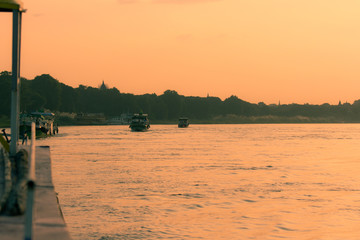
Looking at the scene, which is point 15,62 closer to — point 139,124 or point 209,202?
point 209,202

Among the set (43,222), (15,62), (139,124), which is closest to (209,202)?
(15,62)

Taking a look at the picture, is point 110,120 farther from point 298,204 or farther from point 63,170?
point 298,204

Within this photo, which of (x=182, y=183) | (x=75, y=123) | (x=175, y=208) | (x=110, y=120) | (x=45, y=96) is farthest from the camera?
(x=110, y=120)

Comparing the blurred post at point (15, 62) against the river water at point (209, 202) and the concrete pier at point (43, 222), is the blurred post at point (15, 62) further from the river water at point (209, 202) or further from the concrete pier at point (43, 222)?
the concrete pier at point (43, 222)

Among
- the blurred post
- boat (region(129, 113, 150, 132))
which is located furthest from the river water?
boat (region(129, 113, 150, 132))

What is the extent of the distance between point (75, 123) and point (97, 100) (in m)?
29.5

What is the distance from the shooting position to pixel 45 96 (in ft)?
518

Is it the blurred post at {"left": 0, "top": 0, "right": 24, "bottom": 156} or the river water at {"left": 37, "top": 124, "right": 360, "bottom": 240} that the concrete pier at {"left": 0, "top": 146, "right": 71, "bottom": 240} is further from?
the river water at {"left": 37, "top": 124, "right": 360, "bottom": 240}

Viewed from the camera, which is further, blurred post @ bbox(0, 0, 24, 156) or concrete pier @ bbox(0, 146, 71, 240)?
blurred post @ bbox(0, 0, 24, 156)

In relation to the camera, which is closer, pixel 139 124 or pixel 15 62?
pixel 15 62

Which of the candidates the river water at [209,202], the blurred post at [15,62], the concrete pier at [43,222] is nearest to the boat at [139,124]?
the river water at [209,202]

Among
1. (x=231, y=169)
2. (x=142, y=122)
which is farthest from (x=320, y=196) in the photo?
(x=142, y=122)

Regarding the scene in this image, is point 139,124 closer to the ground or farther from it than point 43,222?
closer to the ground

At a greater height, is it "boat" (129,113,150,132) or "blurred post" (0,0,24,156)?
"blurred post" (0,0,24,156)
